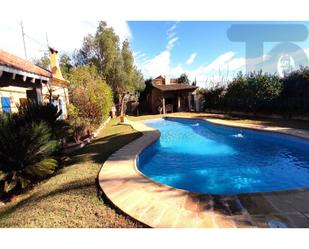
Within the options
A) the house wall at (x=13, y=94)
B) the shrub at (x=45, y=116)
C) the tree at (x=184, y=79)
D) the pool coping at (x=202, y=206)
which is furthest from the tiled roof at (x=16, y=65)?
the tree at (x=184, y=79)

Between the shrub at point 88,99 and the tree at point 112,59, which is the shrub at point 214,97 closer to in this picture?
the tree at point 112,59

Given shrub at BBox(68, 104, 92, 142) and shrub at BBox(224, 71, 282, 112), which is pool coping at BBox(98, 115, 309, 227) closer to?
shrub at BBox(68, 104, 92, 142)

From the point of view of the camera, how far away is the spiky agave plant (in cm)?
623

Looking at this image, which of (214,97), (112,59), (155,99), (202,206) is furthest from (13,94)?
(155,99)

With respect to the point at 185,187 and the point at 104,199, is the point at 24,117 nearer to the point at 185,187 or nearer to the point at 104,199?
the point at 104,199

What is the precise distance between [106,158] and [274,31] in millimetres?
16281

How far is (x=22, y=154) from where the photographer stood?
654cm

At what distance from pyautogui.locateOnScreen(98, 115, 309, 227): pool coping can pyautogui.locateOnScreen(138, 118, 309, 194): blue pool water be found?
2080mm

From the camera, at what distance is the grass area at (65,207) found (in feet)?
14.1

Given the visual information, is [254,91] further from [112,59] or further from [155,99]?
[112,59]

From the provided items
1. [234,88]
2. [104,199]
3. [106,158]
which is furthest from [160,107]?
[104,199]

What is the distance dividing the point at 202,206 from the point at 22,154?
554 centimetres

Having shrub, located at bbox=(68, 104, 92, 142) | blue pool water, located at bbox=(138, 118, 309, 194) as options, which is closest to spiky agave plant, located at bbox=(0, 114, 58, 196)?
blue pool water, located at bbox=(138, 118, 309, 194)
